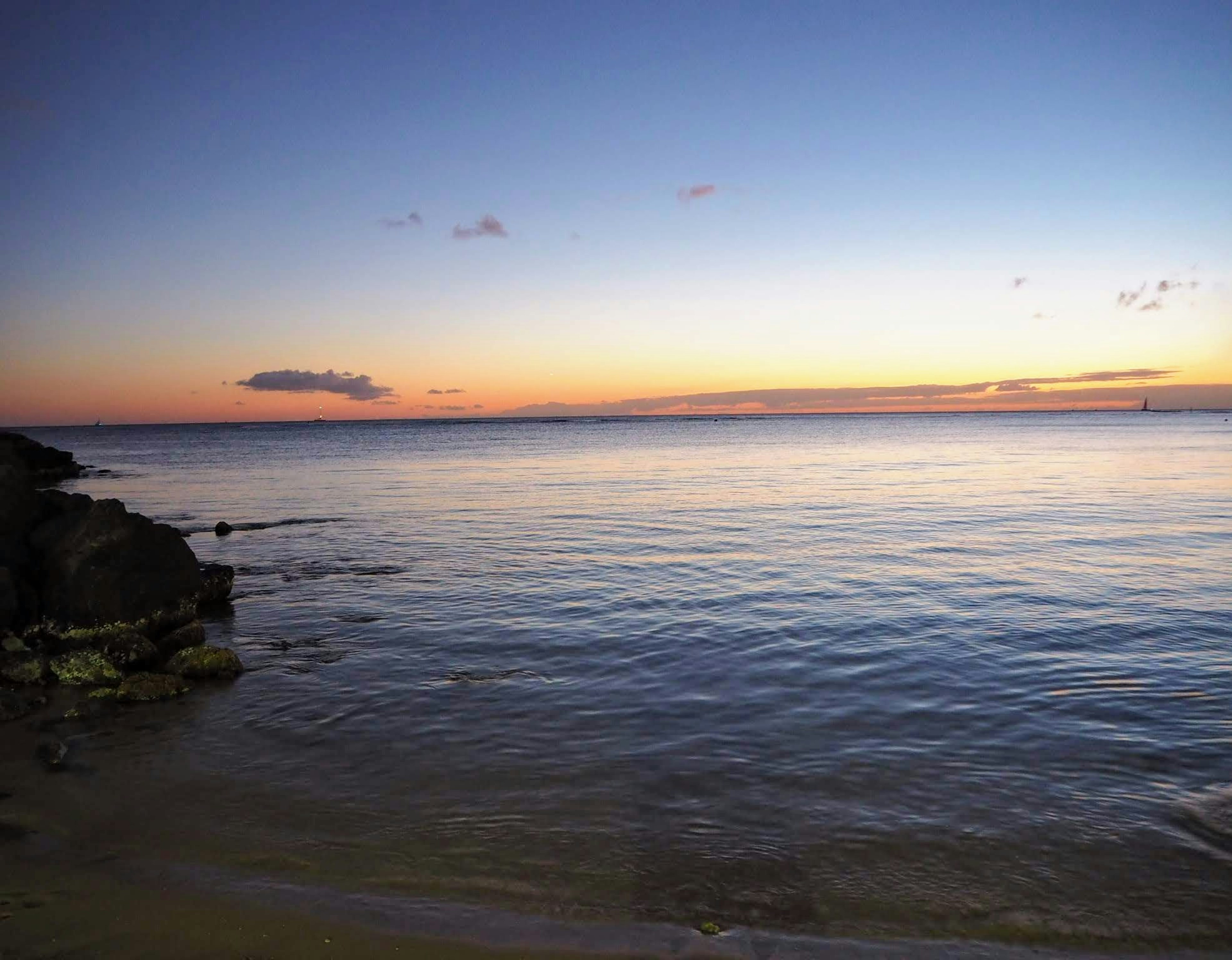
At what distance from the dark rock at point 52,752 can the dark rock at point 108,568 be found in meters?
4.92

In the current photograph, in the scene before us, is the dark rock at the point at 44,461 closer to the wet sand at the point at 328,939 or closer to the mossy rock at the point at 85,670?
the mossy rock at the point at 85,670

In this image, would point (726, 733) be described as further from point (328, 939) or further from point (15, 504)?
point (15, 504)

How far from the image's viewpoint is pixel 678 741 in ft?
32.4

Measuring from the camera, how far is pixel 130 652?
1364 centimetres

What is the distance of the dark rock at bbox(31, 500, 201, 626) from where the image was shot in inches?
571

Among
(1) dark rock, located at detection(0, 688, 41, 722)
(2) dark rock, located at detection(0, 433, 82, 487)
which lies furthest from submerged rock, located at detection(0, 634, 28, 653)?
(2) dark rock, located at detection(0, 433, 82, 487)

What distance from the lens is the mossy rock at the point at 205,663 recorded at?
12969 mm

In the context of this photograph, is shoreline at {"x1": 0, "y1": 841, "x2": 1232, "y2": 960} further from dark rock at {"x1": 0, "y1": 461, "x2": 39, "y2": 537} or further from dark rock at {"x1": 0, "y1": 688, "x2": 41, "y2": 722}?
dark rock at {"x1": 0, "y1": 461, "x2": 39, "y2": 537}

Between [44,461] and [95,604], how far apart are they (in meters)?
65.5

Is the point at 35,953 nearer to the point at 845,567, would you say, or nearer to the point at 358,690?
the point at 358,690

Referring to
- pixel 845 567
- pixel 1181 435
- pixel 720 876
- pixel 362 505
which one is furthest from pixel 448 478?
pixel 1181 435

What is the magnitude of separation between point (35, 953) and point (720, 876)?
17.4ft

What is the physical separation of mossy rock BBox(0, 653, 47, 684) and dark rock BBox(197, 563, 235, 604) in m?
4.16

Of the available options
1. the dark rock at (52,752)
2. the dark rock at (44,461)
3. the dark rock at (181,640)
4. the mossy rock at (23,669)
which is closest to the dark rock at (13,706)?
the mossy rock at (23,669)
